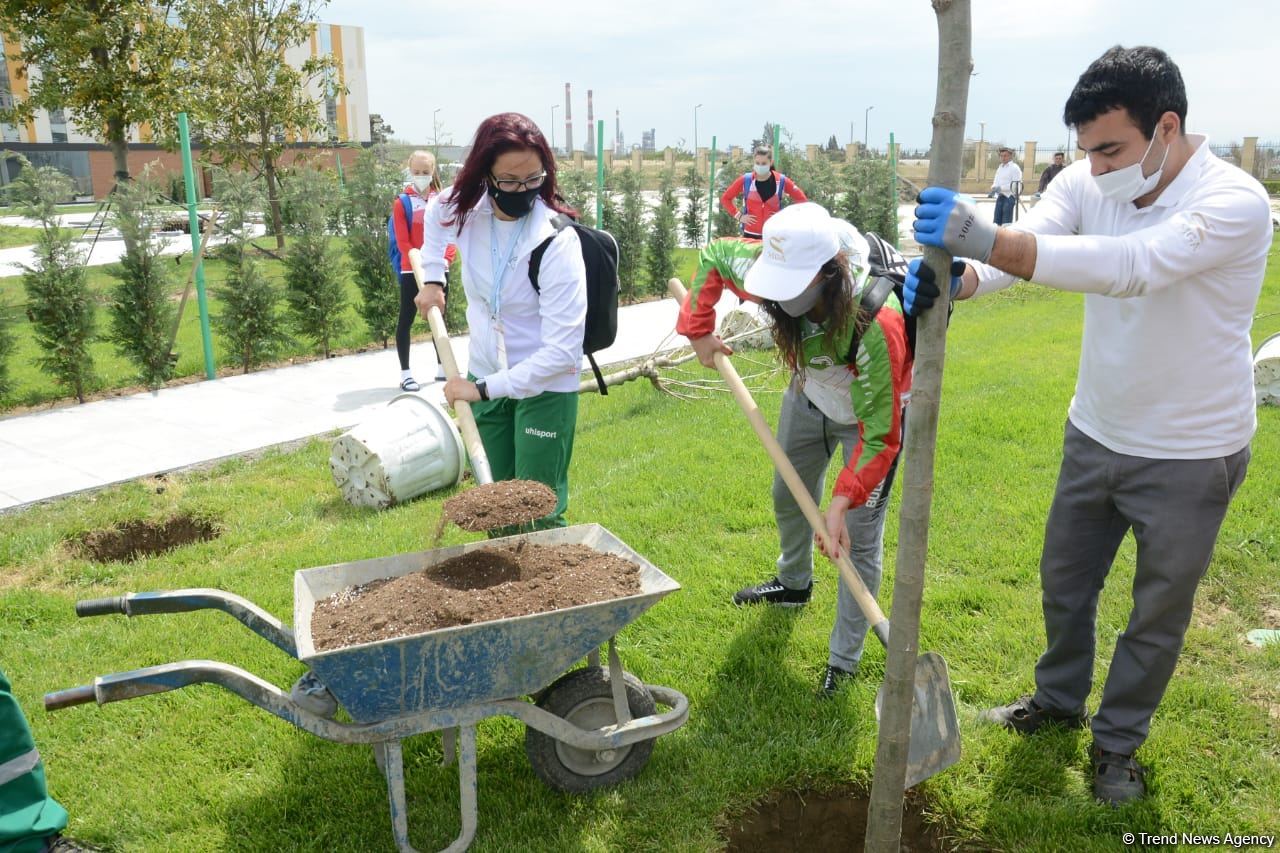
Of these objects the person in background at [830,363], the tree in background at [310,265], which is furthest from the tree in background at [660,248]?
the person in background at [830,363]

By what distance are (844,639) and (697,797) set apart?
87 centimetres

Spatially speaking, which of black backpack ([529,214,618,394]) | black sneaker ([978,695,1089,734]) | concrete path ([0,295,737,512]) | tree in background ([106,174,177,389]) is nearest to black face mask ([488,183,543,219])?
black backpack ([529,214,618,394])

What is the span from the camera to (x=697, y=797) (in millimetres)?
2945

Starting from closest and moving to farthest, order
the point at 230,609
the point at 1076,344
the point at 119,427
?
the point at 230,609, the point at 119,427, the point at 1076,344

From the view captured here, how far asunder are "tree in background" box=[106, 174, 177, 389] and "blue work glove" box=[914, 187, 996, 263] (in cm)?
772

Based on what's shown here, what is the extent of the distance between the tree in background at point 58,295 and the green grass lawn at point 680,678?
2828 millimetres

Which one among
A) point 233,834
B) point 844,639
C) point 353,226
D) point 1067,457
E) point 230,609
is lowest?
point 233,834

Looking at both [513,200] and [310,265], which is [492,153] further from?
[310,265]

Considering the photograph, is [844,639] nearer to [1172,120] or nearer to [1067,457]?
[1067,457]

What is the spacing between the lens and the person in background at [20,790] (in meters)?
2.27

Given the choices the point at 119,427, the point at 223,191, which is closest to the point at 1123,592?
the point at 119,427

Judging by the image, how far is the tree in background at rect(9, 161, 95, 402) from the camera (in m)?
7.63

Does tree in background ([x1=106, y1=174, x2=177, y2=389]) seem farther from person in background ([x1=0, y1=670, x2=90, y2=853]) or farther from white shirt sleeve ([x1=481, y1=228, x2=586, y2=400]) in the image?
person in background ([x1=0, y1=670, x2=90, y2=853])

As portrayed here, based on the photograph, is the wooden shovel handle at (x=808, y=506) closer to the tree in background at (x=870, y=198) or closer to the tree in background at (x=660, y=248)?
the tree in background at (x=660, y=248)
